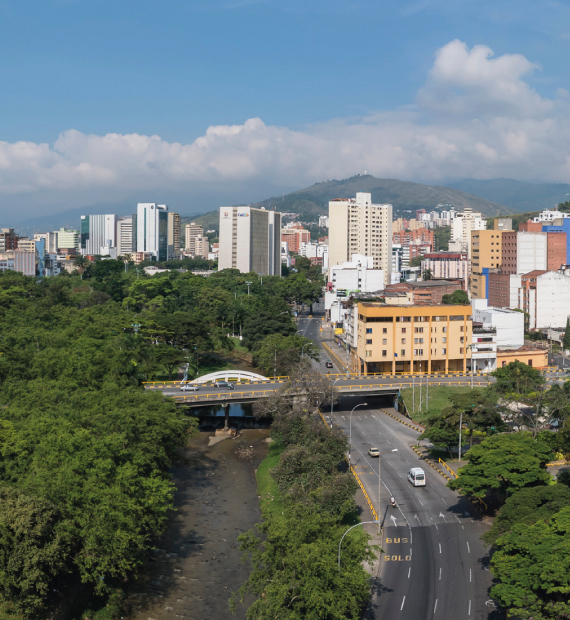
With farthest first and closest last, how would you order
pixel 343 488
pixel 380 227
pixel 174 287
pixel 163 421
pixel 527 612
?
1. pixel 380 227
2. pixel 174 287
3. pixel 163 421
4. pixel 343 488
5. pixel 527 612

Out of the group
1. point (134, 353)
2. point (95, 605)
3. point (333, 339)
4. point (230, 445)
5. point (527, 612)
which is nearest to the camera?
point (527, 612)

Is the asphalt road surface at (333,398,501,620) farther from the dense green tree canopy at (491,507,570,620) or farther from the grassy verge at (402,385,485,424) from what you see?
the grassy verge at (402,385,485,424)

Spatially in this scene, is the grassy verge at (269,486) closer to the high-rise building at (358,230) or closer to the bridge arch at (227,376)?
the bridge arch at (227,376)

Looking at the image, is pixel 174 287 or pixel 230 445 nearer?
pixel 230 445

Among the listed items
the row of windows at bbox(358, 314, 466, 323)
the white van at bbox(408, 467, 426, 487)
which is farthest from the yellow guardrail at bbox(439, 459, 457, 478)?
the row of windows at bbox(358, 314, 466, 323)

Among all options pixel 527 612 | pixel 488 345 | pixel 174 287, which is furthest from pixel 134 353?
pixel 174 287

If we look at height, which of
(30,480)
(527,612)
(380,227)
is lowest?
(527,612)

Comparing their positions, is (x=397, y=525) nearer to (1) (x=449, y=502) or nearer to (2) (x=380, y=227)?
(1) (x=449, y=502)
